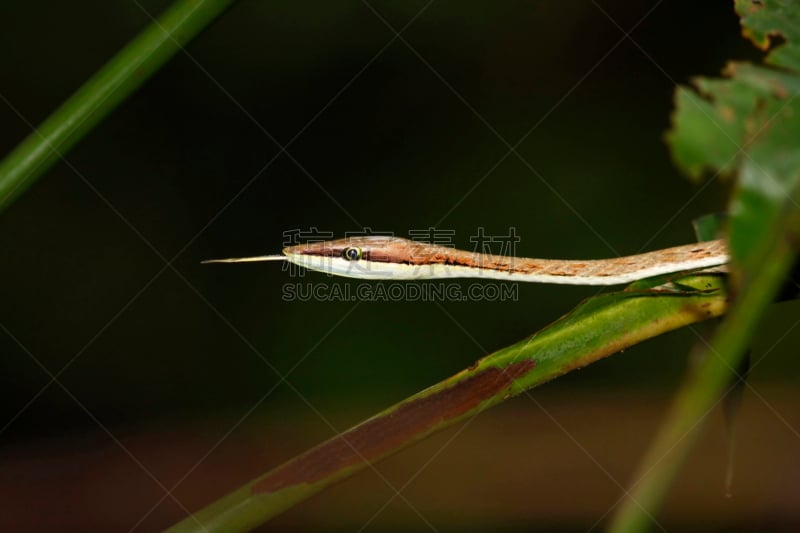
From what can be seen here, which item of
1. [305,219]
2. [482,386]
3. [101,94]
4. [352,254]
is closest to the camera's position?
[482,386]

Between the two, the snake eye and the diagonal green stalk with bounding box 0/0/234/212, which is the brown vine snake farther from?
the diagonal green stalk with bounding box 0/0/234/212

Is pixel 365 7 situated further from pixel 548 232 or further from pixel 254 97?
pixel 548 232

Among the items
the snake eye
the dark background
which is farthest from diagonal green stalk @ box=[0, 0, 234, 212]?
the dark background

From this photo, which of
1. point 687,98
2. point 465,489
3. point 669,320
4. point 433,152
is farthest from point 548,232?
point 687,98

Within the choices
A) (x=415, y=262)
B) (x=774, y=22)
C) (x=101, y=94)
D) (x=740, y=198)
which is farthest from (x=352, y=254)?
(x=740, y=198)

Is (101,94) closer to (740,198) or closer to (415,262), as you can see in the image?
(740,198)

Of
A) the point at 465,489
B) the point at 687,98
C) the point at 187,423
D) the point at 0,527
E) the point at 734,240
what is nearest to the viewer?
the point at 734,240
